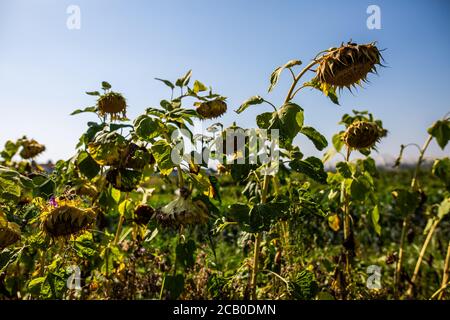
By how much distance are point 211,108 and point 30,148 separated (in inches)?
58.3

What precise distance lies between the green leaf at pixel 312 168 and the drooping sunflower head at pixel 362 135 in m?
0.38

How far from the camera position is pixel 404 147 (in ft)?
8.27

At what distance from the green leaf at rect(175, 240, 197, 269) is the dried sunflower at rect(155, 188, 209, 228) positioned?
0.19m

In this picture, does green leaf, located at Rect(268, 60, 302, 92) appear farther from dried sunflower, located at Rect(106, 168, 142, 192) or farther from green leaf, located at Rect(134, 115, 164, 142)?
dried sunflower, located at Rect(106, 168, 142, 192)

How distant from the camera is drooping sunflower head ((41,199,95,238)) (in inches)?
54.9

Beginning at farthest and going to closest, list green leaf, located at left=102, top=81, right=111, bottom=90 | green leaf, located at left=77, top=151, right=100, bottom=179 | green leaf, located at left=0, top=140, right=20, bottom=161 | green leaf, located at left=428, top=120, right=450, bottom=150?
green leaf, located at left=0, top=140, right=20, bottom=161
green leaf, located at left=428, top=120, right=450, bottom=150
green leaf, located at left=102, top=81, right=111, bottom=90
green leaf, located at left=77, top=151, right=100, bottom=179

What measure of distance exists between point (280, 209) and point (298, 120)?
35cm

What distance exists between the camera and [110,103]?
1.75m

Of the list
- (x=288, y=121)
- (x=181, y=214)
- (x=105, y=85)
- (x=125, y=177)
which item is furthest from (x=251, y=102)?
(x=105, y=85)

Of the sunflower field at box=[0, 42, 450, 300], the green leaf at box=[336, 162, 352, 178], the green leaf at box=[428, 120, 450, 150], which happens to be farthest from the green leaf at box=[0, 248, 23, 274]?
the green leaf at box=[428, 120, 450, 150]

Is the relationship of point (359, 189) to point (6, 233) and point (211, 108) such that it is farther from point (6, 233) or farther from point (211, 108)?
point (6, 233)

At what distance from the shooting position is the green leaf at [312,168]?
152 cm
